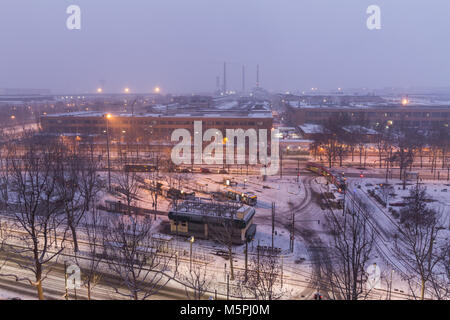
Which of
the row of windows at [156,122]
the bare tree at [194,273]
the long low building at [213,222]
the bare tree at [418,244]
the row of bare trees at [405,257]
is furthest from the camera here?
the row of windows at [156,122]

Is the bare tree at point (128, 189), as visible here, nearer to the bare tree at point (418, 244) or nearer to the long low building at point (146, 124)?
the bare tree at point (418, 244)

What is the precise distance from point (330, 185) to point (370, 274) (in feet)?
35.9

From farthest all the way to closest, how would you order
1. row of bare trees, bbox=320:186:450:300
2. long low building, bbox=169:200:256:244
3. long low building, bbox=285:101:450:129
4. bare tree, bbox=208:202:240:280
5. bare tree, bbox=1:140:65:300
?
long low building, bbox=285:101:450:129, long low building, bbox=169:200:256:244, bare tree, bbox=208:202:240:280, row of bare trees, bbox=320:186:450:300, bare tree, bbox=1:140:65:300

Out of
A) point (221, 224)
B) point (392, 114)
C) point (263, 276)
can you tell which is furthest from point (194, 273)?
point (392, 114)

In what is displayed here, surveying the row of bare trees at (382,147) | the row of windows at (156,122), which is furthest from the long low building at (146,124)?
the row of bare trees at (382,147)

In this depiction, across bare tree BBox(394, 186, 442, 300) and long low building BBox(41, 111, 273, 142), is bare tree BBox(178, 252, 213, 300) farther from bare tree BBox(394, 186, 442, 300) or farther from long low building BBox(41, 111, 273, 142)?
long low building BBox(41, 111, 273, 142)

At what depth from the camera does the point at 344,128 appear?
3694 centimetres

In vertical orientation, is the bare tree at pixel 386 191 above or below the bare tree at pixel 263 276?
above

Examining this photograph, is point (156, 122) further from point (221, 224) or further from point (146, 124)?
point (221, 224)

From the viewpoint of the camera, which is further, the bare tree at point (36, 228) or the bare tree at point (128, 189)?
the bare tree at point (128, 189)

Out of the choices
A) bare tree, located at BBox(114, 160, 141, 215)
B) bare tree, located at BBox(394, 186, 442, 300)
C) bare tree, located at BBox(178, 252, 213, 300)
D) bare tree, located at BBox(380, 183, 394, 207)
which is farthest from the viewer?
bare tree, located at BBox(380, 183, 394, 207)

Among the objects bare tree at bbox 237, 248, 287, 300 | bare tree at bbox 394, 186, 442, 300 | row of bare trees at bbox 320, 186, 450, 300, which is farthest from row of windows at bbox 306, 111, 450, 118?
bare tree at bbox 237, 248, 287, 300

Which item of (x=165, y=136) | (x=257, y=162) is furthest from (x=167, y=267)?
(x=165, y=136)
